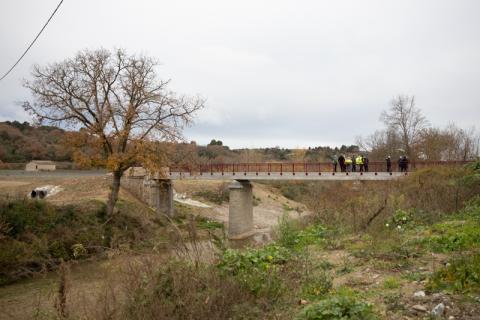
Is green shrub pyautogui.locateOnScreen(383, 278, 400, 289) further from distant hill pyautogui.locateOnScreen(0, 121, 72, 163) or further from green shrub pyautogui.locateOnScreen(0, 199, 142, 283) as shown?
distant hill pyautogui.locateOnScreen(0, 121, 72, 163)

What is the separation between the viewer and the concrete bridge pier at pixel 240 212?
33250mm

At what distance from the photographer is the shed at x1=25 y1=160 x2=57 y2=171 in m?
58.7

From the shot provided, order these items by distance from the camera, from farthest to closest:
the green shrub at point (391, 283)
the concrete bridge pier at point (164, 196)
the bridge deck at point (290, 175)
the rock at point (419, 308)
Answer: the concrete bridge pier at point (164, 196) < the bridge deck at point (290, 175) < the green shrub at point (391, 283) < the rock at point (419, 308)

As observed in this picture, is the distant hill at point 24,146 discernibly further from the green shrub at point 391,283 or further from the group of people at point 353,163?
the green shrub at point 391,283

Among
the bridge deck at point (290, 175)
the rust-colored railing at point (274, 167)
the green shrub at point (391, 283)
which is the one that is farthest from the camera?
the rust-colored railing at point (274, 167)

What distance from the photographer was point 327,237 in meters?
12.5

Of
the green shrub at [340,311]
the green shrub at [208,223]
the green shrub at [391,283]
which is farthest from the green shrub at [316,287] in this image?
the green shrub at [208,223]

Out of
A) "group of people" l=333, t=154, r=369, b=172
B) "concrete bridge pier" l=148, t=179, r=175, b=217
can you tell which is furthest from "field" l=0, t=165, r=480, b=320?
"concrete bridge pier" l=148, t=179, r=175, b=217

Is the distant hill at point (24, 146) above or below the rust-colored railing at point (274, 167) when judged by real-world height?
above

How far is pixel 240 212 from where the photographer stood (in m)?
33.6

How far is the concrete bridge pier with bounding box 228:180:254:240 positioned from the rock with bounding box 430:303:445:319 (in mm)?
27859

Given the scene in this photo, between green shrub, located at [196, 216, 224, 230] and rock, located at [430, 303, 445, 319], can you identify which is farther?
green shrub, located at [196, 216, 224, 230]

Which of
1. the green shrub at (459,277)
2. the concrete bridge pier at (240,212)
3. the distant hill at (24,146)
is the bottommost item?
the concrete bridge pier at (240,212)

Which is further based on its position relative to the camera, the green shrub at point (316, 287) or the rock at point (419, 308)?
the green shrub at point (316, 287)
